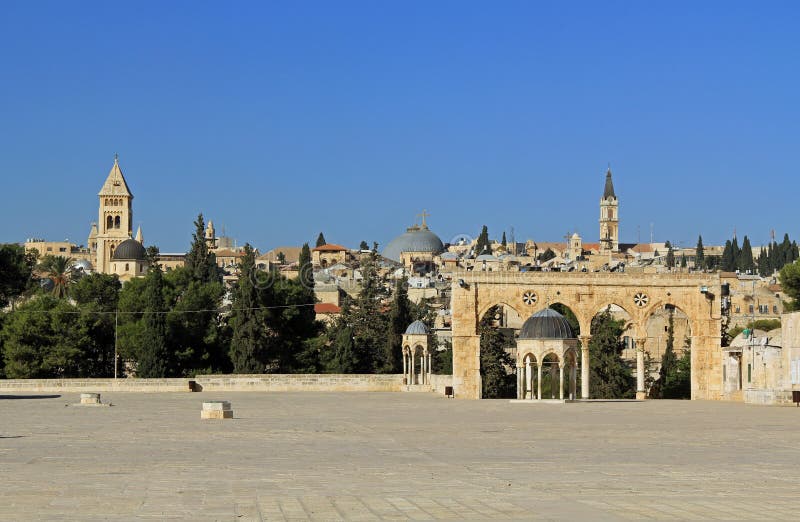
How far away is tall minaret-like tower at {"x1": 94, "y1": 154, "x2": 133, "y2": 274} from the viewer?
490 ft

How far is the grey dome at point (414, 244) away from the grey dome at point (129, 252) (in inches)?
2237

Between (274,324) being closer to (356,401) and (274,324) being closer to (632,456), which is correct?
(356,401)

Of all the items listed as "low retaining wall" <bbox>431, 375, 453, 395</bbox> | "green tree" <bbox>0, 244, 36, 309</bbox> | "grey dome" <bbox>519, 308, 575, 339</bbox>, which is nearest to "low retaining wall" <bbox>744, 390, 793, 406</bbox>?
"grey dome" <bbox>519, 308, 575, 339</bbox>

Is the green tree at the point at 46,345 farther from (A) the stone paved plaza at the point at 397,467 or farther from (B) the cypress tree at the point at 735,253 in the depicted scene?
(B) the cypress tree at the point at 735,253

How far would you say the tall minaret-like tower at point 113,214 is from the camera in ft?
490

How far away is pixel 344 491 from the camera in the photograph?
11719mm

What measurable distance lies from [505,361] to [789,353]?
2261 centimetres

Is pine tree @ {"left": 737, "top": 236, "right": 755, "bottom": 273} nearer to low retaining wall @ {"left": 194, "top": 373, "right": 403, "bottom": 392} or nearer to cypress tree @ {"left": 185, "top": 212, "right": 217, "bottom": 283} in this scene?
cypress tree @ {"left": 185, "top": 212, "right": 217, "bottom": 283}

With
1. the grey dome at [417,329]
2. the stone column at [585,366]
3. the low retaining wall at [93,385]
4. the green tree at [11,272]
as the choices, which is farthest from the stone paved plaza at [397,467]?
the green tree at [11,272]

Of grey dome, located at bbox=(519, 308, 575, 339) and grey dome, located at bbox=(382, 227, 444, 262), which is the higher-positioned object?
grey dome, located at bbox=(382, 227, 444, 262)

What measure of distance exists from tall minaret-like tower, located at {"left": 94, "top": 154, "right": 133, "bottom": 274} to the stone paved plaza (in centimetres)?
12298

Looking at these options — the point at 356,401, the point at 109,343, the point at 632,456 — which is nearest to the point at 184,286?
the point at 109,343

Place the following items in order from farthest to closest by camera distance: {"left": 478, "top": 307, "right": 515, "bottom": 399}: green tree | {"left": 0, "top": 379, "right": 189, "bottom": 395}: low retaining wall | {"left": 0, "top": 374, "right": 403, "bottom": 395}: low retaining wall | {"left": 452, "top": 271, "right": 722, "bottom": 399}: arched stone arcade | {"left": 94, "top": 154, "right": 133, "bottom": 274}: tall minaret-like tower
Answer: {"left": 94, "top": 154, "right": 133, "bottom": 274}: tall minaret-like tower, {"left": 478, "top": 307, "right": 515, "bottom": 399}: green tree, {"left": 0, "top": 374, "right": 403, "bottom": 395}: low retaining wall, {"left": 0, "top": 379, "right": 189, "bottom": 395}: low retaining wall, {"left": 452, "top": 271, "right": 722, "bottom": 399}: arched stone arcade

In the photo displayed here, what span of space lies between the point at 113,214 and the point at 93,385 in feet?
353
